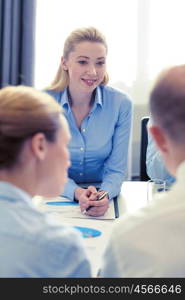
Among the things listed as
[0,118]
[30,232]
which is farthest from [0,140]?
[30,232]

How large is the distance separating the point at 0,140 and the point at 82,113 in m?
1.43

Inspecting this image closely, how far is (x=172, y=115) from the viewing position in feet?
3.59

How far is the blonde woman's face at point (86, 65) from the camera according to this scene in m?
2.35

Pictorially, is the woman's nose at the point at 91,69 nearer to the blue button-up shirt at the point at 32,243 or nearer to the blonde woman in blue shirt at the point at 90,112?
the blonde woman in blue shirt at the point at 90,112

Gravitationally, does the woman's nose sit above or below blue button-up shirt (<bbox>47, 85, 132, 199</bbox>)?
above

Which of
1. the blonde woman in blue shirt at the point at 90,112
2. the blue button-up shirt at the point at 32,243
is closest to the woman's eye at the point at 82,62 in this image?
the blonde woman in blue shirt at the point at 90,112

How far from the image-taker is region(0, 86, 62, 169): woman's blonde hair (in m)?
1.06

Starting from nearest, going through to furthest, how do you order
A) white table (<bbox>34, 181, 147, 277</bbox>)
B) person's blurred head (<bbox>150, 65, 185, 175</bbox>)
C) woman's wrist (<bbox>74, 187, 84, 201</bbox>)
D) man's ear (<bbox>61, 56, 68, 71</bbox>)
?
1. person's blurred head (<bbox>150, 65, 185, 175</bbox>)
2. white table (<bbox>34, 181, 147, 277</bbox>)
3. woman's wrist (<bbox>74, 187, 84, 201</bbox>)
4. man's ear (<bbox>61, 56, 68, 71</bbox>)

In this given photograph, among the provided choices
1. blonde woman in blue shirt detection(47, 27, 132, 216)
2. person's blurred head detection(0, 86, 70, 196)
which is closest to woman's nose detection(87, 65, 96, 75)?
blonde woman in blue shirt detection(47, 27, 132, 216)

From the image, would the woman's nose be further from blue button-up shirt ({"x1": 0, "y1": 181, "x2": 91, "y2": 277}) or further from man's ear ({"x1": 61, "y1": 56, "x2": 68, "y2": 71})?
blue button-up shirt ({"x1": 0, "y1": 181, "x2": 91, "y2": 277})

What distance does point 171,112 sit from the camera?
3.59 feet

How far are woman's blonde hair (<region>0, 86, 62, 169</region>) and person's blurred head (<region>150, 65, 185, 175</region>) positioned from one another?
0.83 feet

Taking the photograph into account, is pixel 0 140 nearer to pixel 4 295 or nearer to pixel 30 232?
pixel 30 232

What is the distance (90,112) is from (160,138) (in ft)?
4.30
